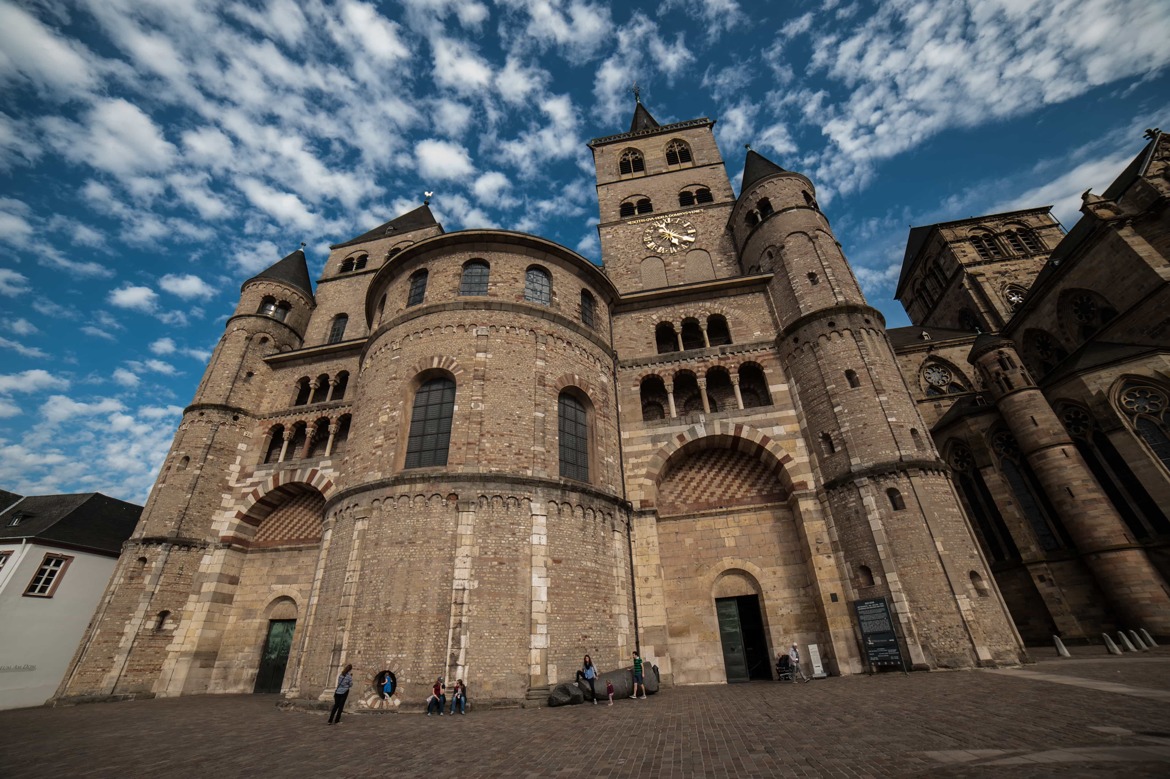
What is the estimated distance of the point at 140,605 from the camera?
16.4 meters

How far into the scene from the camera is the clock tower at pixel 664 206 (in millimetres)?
24756

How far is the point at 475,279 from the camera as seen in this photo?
55.8 ft

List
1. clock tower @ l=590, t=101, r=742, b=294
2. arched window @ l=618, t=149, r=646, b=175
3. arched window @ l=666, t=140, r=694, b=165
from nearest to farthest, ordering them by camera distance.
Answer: clock tower @ l=590, t=101, r=742, b=294 → arched window @ l=666, t=140, r=694, b=165 → arched window @ l=618, t=149, r=646, b=175

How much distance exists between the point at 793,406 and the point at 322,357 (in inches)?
800

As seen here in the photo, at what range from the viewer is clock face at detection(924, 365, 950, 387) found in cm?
2637

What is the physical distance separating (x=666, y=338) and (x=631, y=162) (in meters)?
17.5

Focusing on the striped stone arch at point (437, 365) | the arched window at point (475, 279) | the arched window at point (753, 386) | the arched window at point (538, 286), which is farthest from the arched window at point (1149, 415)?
the striped stone arch at point (437, 365)

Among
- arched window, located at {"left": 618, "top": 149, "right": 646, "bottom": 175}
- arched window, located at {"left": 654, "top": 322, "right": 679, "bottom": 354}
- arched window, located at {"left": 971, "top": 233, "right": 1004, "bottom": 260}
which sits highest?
arched window, located at {"left": 618, "top": 149, "right": 646, "bottom": 175}

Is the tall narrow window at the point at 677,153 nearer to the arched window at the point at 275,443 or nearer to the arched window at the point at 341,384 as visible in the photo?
the arched window at the point at 341,384

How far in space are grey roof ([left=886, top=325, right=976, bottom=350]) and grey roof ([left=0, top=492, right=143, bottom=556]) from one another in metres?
41.3

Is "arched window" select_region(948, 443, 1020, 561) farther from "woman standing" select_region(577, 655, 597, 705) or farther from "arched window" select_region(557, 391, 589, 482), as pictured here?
"woman standing" select_region(577, 655, 597, 705)

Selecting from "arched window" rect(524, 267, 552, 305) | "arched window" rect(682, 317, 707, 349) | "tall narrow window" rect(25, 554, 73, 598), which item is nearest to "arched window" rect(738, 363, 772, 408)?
"arched window" rect(682, 317, 707, 349)

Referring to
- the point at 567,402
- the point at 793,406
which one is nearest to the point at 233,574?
the point at 567,402

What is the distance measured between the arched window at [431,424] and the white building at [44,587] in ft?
56.4
